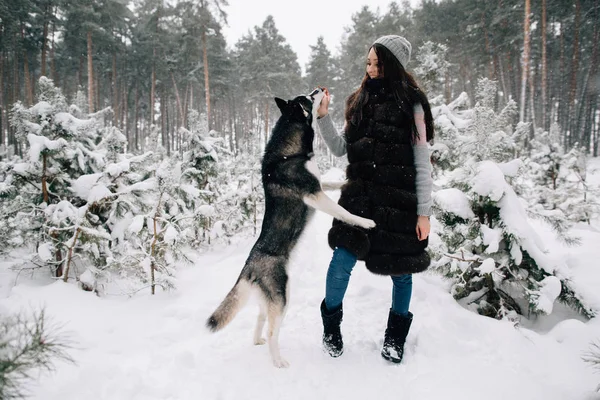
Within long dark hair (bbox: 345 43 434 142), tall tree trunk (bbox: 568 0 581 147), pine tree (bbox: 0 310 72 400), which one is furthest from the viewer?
tall tree trunk (bbox: 568 0 581 147)

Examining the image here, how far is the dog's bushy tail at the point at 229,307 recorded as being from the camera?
7.75ft

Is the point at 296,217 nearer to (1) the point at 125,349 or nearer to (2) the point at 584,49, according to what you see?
(1) the point at 125,349

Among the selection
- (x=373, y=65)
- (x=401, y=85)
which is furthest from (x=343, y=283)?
(x=373, y=65)

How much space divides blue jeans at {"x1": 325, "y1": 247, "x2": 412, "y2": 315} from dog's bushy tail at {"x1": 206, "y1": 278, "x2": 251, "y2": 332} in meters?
0.70

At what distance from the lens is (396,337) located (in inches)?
97.3

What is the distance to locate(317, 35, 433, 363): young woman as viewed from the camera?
2322 millimetres

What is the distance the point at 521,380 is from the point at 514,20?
81.6ft

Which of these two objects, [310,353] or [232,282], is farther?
[232,282]

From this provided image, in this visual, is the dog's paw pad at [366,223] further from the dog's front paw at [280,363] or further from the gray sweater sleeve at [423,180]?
the dog's front paw at [280,363]

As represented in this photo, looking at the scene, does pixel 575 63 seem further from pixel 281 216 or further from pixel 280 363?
pixel 280 363

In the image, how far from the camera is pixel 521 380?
2.20m

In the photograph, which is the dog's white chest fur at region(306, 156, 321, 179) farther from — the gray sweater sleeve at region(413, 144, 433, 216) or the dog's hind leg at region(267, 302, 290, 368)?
the dog's hind leg at region(267, 302, 290, 368)

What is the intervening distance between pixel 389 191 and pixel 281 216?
3.08 ft

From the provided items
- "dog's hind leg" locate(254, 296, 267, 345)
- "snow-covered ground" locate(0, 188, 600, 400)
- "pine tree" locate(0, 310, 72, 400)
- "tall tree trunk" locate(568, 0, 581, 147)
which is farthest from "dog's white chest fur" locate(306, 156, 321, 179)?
"tall tree trunk" locate(568, 0, 581, 147)
